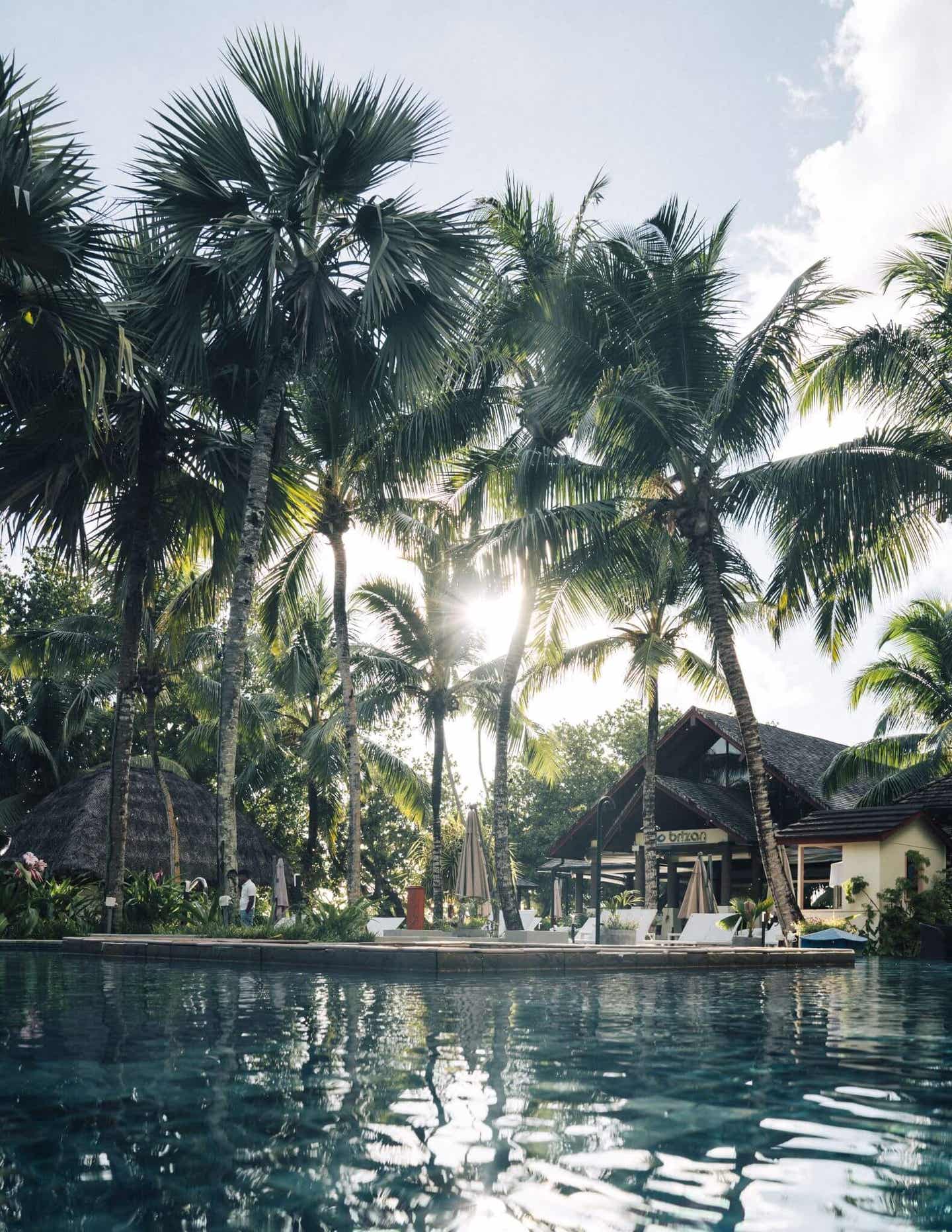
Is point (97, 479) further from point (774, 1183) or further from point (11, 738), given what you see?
point (11, 738)

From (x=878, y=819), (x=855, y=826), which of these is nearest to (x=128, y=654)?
(x=855, y=826)

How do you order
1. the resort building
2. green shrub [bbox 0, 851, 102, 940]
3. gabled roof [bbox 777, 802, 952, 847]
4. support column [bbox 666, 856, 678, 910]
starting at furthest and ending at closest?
support column [bbox 666, 856, 678, 910]
the resort building
gabled roof [bbox 777, 802, 952, 847]
green shrub [bbox 0, 851, 102, 940]

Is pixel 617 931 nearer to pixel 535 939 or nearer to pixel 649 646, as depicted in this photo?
pixel 535 939

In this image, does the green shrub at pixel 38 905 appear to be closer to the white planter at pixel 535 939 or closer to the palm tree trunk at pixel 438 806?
the white planter at pixel 535 939

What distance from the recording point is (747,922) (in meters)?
18.1

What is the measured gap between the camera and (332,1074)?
16.6 feet

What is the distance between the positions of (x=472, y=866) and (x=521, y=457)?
718 cm

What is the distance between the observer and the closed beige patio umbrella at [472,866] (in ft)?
64.2

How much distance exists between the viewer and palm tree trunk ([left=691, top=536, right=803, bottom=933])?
620 inches

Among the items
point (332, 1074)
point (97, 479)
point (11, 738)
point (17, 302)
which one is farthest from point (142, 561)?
point (11, 738)

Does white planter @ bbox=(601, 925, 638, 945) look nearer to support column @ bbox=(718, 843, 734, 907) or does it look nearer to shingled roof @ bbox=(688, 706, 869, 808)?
shingled roof @ bbox=(688, 706, 869, 808)

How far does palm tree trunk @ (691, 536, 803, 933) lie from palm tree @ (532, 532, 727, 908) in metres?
1.36

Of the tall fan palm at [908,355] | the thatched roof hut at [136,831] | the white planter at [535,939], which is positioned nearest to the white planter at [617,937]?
the white planter at [535,939]

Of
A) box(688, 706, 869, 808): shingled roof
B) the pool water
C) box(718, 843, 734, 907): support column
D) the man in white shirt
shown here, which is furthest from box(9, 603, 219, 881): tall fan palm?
the pool water
